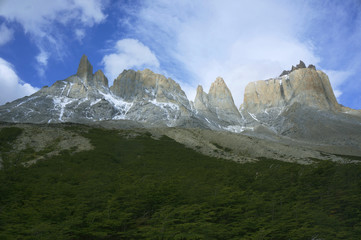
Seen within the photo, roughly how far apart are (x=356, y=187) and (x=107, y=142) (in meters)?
48.9

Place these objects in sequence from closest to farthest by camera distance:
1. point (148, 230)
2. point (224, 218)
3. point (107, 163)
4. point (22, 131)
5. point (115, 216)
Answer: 1. point (148, 230)
2. point (115, 216)
3. point (224, 218)
4. point (107, 163)
5. point (22, 131)

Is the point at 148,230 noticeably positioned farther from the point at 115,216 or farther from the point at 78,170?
the point at 78,170

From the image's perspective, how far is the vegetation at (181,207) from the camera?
17.4 meters

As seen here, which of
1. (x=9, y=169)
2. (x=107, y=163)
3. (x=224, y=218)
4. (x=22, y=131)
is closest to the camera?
(x=224, y=218)

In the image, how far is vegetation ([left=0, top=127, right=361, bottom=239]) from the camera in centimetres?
1738

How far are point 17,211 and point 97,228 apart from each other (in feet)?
22.0

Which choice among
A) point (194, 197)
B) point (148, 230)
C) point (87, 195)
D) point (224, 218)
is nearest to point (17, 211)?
point (87, 195)

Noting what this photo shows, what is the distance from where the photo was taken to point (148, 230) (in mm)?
17547

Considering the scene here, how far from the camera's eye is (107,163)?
45.4m

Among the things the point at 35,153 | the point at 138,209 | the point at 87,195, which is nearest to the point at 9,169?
the point at 35,153

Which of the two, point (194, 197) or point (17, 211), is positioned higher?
point (194, 197)

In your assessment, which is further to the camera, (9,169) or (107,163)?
(107,163)

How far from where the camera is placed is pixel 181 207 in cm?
2122

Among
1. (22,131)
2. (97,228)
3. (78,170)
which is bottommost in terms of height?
(97,228)
